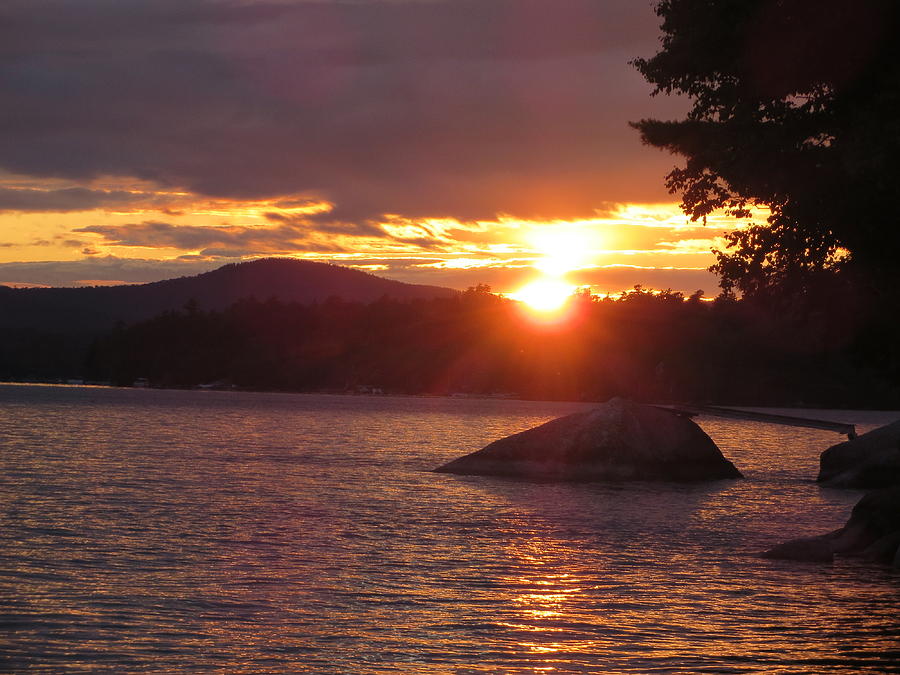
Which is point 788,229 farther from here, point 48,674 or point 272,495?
point 272,495

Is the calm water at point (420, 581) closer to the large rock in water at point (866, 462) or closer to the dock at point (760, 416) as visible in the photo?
the large rock in water at point (866, 462)

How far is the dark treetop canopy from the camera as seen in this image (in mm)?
15531

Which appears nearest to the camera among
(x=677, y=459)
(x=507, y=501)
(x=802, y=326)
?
(x=802, y=326)

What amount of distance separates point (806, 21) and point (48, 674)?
13360 millimetres

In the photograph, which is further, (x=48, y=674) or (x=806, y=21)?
(x=806, y=21)

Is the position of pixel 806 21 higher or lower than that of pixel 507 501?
higher

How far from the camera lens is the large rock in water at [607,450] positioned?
36.9m

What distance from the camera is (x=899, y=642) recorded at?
12945 mm

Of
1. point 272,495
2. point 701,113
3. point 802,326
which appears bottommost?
point 272,495

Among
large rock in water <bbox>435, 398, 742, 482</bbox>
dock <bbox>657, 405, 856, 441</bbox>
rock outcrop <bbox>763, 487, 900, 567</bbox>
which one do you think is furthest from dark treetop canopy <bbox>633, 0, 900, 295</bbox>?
dock <bbox>657, 405, 856, 441</bbox>

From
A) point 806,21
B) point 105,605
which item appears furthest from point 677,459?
point 105,605

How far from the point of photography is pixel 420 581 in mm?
16469

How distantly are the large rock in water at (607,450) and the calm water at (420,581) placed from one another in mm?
3176

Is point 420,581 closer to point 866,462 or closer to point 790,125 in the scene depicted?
point 790,125
